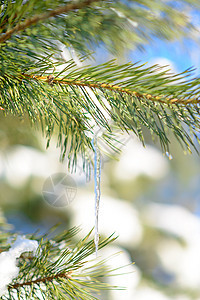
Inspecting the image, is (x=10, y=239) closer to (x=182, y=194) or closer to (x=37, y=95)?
(x=37, y=95)

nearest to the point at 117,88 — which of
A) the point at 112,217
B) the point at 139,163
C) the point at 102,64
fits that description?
the point at 102,64

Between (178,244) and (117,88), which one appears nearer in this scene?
(117,88)

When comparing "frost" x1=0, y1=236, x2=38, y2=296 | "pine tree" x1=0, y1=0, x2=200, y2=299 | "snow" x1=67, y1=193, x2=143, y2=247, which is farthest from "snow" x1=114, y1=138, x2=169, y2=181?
"pine tree" x1=0, y1=0, x2=200, y2=299

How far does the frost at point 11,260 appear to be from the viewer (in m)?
0.42

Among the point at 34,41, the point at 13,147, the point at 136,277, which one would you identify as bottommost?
the point at 136,277

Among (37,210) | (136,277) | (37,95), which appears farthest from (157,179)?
(37,95)

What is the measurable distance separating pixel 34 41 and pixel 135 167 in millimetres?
2282

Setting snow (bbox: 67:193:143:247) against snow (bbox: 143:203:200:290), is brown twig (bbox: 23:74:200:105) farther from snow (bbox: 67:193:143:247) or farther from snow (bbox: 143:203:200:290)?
snow (bbox: 143:203:200:290)

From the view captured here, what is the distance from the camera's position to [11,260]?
1.46 ft

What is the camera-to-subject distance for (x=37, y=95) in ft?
1.16

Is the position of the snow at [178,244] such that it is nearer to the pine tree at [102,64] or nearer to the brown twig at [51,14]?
the pine tree at [102,64]

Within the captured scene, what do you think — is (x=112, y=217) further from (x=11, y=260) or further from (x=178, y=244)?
(x=11, y=260)

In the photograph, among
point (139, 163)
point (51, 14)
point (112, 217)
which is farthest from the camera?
point (139, 163)

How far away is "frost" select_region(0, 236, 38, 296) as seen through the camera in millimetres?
420
